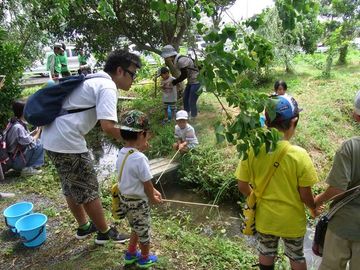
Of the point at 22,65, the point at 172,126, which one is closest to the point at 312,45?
the point at 172,126

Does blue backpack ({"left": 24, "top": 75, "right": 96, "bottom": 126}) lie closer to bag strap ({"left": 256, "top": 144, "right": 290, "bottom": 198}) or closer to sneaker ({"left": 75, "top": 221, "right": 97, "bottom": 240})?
sneaker ({"left": 75, "top": 221, "right": 97, "bottom": 240})

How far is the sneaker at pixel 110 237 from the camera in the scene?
10.5 ft

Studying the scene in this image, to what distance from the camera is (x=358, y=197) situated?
84.0 inches

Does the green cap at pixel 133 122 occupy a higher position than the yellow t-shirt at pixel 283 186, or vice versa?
Result: the green cap at pixel 133 122

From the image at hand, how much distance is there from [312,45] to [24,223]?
1386 cm

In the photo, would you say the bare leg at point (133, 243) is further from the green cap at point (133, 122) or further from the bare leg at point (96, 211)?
the green cap at point (133, 122)

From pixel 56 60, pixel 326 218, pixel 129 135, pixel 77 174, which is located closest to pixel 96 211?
pixel 77 174

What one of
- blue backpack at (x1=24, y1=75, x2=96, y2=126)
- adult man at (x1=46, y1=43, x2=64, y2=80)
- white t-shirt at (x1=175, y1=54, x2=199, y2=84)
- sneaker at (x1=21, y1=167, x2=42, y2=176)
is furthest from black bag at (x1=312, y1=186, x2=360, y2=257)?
adult man at (x1=46, y1=43, x2=64, y2=80)

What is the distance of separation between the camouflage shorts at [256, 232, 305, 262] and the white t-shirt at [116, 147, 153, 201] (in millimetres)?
926

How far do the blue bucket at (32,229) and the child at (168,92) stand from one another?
466 cm

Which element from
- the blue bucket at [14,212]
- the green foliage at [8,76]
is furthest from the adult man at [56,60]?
the blue bucket at [14,212]

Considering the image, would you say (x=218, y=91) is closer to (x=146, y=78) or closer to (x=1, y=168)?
(x=1, y=168)

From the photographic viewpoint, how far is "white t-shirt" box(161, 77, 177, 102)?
7613mm

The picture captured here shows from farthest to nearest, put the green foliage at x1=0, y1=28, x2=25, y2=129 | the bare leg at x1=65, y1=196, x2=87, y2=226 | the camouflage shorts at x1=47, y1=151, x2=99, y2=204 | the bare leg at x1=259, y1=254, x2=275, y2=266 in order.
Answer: the green foliage at x1=0, y1=28, x2=25, y2=129 < the bare leg at x1=65, y1=196, x2=87, y2=226 < the camouflage shorts at x1=47, y1=151, x2=99, y2=204 < the bare leg at x1=259, y1=254, x2=275, y2=266
